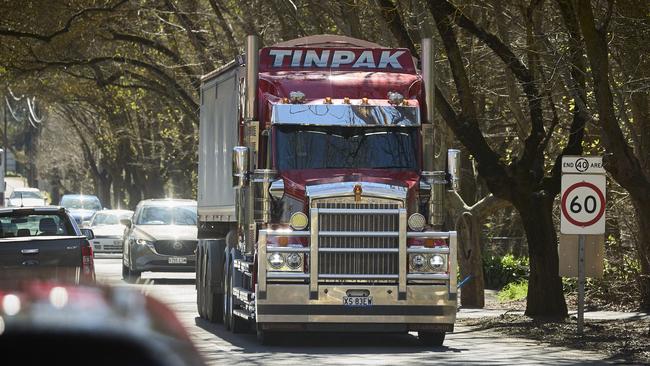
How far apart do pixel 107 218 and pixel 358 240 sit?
3041cm

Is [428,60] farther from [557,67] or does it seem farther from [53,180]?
[53,180]

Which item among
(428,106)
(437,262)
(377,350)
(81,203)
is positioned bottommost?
(377,350)


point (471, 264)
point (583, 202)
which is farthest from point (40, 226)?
point (471, 264)

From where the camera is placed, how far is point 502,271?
31703mm

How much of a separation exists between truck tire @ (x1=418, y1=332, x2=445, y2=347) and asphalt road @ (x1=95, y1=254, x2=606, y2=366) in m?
0.14

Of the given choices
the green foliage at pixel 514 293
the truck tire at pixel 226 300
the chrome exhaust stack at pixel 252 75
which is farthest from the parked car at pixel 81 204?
the chrome exhaust stack at pixel 252 75

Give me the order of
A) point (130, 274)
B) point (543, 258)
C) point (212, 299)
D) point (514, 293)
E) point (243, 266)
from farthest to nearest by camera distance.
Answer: point (130, 274)
point (514, 293)
point (543, 258)
point (212, 299)
point (243, 266)

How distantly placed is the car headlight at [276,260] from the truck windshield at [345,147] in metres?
1.29

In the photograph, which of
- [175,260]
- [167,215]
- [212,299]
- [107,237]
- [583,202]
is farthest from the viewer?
[107,237]

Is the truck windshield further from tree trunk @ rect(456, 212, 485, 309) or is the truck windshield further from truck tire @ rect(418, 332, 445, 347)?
tree trunk @ rect(456, 212, 485, 309)

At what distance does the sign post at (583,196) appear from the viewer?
18.9 metres

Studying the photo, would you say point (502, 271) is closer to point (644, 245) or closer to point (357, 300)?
point (644, 245)

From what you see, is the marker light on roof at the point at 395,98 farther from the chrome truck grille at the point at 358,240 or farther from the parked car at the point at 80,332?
the parked car at the point at 80,332

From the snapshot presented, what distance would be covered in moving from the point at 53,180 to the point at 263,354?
351ft
